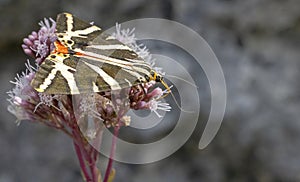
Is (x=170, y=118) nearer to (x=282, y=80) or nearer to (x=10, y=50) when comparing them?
(x=282, y=80)

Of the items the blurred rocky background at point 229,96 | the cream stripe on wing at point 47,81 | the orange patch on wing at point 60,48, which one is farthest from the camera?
the blurred rocky background at point 229,96

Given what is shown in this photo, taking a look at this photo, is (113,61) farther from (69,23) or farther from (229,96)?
(229,96)

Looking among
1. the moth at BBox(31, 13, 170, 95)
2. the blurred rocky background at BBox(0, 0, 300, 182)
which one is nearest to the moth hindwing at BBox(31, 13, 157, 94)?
the moth at BBox(31, 13, 170, 95)

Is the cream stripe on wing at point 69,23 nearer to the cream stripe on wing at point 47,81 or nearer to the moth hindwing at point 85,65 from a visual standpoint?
the moth hindwing at point 85,65

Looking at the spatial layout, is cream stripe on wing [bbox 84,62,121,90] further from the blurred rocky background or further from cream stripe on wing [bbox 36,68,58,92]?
the blurred rocky background

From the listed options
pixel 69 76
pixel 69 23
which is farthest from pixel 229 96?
pixel 69 76

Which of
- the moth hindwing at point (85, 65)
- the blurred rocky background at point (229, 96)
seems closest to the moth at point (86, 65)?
the moth hindwing at point (85, 65)

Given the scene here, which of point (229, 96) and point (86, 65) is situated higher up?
point (229, 96)
